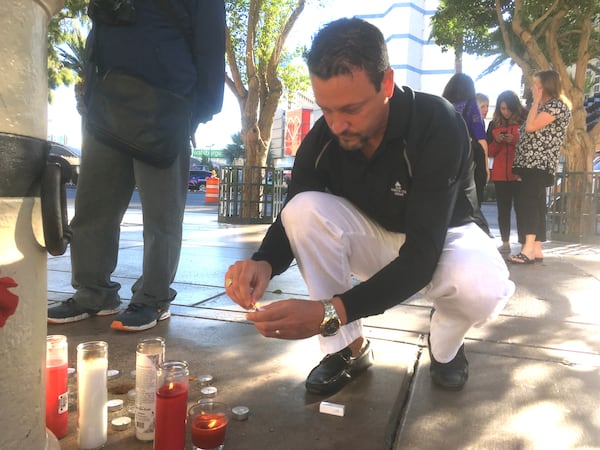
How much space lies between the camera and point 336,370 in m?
2.11

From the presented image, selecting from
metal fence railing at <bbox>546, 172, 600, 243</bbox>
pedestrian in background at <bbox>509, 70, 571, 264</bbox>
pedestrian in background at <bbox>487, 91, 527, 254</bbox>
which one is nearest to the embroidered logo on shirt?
pedestrian in background at <bbox>509, 70, 571, 264</bbox>

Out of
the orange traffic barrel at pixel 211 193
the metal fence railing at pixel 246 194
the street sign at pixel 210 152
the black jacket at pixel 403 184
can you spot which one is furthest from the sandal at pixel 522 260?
the street sign at pixel 210 152

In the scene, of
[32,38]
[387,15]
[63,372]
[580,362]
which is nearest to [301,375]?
[63,372]

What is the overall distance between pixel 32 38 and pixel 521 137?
5261mm

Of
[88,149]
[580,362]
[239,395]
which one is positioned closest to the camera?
[239,395]

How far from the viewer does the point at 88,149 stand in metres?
2.78

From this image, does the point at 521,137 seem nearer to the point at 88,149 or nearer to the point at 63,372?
the point at 88,149

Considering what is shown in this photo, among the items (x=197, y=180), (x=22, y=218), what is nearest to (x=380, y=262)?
(x=22, y=218)

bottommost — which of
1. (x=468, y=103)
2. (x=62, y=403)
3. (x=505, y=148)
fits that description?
(x=62, y=403)

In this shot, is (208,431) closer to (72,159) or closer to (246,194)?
(246,194)

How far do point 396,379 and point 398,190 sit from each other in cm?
80

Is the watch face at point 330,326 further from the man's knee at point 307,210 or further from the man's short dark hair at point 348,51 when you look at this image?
the man's short dark hair at point 348,51

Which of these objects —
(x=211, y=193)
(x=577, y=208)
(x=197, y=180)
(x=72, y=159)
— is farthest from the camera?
(x=197, y=180)

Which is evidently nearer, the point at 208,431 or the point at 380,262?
the point at 208,431
